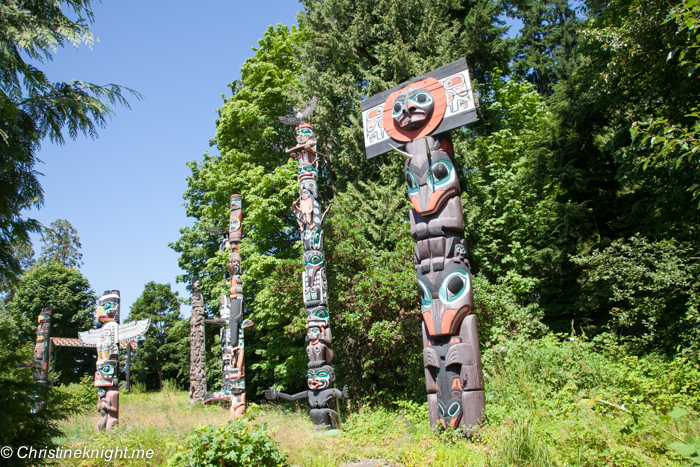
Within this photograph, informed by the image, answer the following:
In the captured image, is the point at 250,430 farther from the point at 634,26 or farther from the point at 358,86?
the point at 358,86

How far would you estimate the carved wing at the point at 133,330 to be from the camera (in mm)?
9125

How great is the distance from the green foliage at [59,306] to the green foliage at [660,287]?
2674 cm

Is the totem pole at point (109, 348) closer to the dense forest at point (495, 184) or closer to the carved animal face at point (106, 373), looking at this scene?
the carved animal face at point (106, 373)

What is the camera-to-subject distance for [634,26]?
785 cm

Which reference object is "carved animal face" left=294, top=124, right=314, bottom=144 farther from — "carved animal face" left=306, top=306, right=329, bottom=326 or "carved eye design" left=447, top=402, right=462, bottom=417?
"carved eye design" left=447, top=402, right=462, bottom=417

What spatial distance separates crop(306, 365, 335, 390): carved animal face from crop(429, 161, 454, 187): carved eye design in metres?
4.32

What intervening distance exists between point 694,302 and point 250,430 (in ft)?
23.6

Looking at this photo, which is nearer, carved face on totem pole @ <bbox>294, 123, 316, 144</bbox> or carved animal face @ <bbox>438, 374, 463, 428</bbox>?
carved animal face @ <bbox>438, 374, 463, 428</bbox>

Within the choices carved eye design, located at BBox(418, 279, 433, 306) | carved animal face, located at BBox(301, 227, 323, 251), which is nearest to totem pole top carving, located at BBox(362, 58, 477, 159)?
carved eye design, located at BBox(418, 279, 433, 306)

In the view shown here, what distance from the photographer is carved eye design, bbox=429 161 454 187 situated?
278 inches

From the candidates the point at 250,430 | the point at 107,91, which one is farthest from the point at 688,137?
the point at 107,91

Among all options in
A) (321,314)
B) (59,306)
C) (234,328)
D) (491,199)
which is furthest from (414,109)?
(59,306)

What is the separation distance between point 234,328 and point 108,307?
3560mm

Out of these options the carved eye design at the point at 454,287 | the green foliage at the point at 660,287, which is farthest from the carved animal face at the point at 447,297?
the green foliage at the point at 660,287
